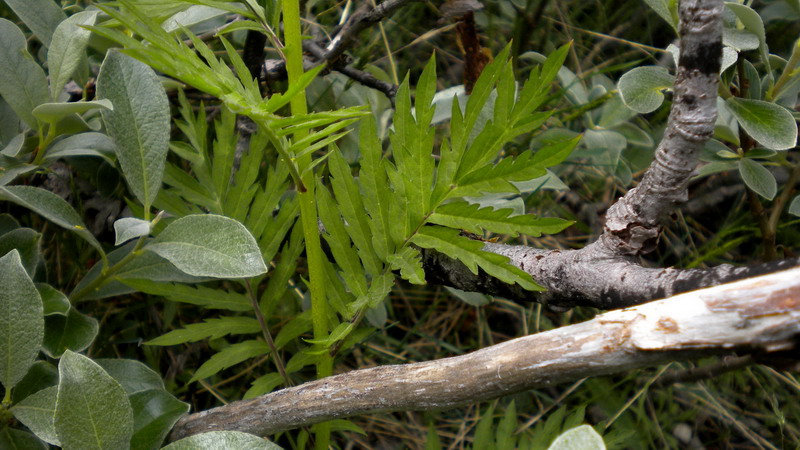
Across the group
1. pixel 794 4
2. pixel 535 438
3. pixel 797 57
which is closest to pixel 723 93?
pixel 797 57

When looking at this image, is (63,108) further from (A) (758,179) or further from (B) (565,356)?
(A) (758,179)

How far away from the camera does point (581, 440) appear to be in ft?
2.07

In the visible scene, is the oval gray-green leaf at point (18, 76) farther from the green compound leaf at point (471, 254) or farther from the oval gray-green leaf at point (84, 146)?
the green compound leaf at point (471, 254)

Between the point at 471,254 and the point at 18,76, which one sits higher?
the point at 18,76

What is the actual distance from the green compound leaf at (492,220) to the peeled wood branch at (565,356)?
0.17 m

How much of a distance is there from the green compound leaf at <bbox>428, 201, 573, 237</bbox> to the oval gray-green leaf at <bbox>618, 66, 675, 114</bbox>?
322 millimetres

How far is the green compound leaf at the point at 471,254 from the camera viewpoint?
32.0 inches

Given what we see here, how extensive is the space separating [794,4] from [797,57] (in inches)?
11.9

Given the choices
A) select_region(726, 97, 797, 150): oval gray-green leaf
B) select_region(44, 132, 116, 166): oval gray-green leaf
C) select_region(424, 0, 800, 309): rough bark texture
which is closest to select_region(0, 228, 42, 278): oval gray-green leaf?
select_region(44, 132, 116, 166): oval gray-green leaf

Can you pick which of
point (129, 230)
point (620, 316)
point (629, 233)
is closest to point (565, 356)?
point (620, 316)

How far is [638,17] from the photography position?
6.09 feet

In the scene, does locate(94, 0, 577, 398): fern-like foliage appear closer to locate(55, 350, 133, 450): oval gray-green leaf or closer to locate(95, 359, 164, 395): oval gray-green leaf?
locate(95, 359, 164, 395): oval gray-green leaf

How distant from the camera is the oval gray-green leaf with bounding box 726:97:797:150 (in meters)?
0.98

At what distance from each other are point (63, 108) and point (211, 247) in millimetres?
279
